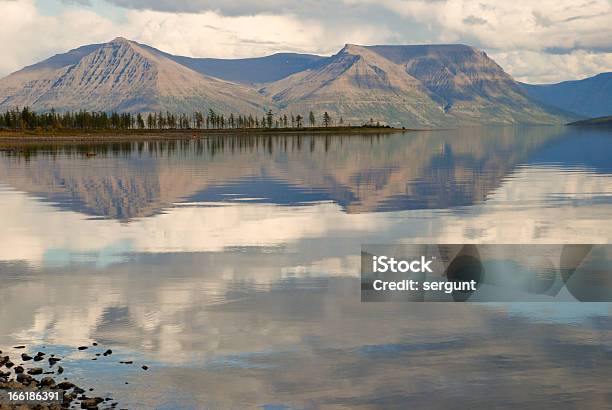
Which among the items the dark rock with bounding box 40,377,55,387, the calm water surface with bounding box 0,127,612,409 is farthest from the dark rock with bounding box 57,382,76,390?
the calm water surface with bounding box 0,127,612,409

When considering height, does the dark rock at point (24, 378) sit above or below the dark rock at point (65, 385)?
above

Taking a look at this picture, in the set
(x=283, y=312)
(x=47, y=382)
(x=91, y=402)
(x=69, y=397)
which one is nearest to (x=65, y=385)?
(x=47, y=382)

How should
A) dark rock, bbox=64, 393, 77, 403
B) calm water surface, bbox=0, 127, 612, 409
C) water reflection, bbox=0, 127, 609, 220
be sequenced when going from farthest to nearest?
water reflection, bbox=0, 127, 609, 220 < calm water surface, bbox=0, 127, 612, 409 < dark rock, bbox=64, 393, 77, 403

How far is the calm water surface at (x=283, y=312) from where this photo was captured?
2520 centimetres

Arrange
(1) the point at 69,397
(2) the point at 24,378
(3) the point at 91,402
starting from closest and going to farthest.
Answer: (3) the point at 91,402
(1) the point at 69,397
(2) the point at 24,378

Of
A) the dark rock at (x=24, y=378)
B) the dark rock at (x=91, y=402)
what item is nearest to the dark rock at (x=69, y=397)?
the dark rock at (x=91, y=402)

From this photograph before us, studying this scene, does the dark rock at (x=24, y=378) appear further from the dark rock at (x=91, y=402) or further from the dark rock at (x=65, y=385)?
the dark rock at (x=91, y=402)

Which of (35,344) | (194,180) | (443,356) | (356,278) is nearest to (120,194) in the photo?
(194,180)

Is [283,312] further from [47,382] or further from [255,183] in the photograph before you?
[255,183]

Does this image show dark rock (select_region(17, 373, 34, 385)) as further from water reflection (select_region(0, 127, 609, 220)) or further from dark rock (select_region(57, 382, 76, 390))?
water reflection (select_region(0, 127, 609, 220))

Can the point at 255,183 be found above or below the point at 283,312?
above

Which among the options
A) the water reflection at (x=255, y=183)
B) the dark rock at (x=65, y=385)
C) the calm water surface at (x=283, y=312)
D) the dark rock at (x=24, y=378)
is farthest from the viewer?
the water reflection at (x=255, y=183)

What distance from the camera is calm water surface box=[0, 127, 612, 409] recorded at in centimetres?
2520

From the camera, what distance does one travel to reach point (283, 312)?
1320 inches
